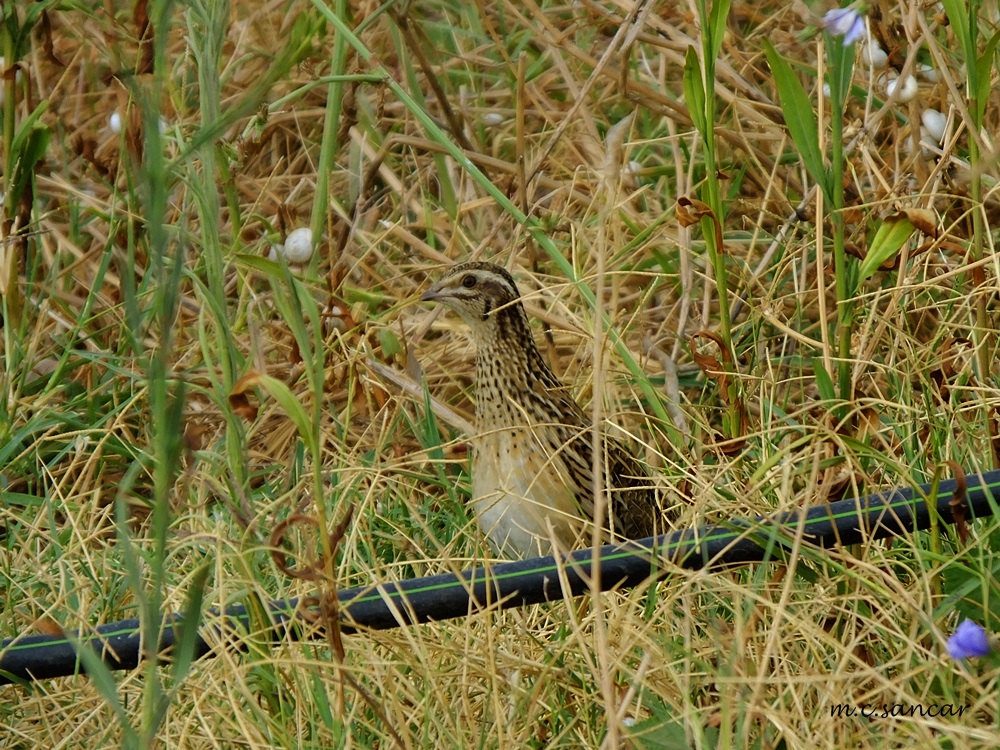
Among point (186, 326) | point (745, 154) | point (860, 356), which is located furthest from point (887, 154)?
point (186, 326)

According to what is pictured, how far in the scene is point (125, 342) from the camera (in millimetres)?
4828

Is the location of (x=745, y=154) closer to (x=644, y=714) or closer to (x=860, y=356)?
(x=860, y=356)

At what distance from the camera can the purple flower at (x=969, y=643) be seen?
2.55 meters

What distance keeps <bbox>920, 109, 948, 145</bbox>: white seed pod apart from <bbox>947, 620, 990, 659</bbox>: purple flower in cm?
239

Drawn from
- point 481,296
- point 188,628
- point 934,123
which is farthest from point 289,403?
point 934,123

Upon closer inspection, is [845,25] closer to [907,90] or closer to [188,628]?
[907,90]

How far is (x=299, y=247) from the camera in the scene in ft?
15.4

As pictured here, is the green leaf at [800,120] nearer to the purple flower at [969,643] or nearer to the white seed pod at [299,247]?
the purple flower at [969,643]

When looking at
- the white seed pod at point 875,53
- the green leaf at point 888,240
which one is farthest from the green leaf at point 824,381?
the white seed pod at point 875,53

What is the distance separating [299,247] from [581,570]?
2.13 m

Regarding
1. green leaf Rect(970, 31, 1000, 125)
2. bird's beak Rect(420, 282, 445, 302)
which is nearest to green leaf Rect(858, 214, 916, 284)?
green leaf Rect(970, 31, 1000, 125)

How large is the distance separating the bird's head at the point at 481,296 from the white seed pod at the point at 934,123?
1427 mm

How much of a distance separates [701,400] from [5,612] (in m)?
2.11

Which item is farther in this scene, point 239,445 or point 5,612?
point 5,612
